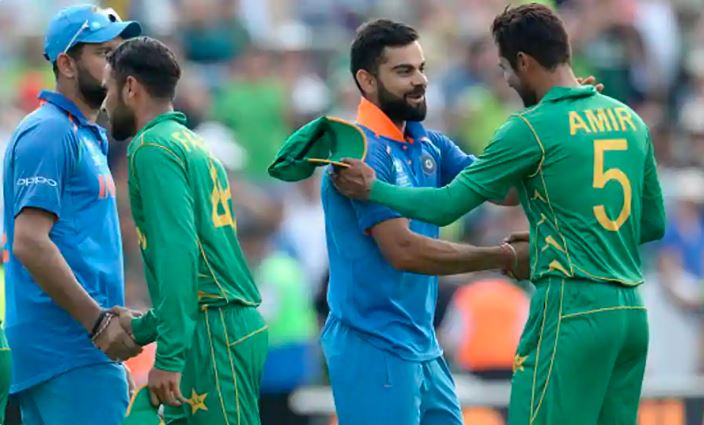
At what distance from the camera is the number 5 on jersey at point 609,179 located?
7.21m

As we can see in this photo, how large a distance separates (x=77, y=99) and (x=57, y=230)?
679 mm

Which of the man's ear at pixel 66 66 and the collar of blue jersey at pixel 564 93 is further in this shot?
the man's ear at pixel 66 66

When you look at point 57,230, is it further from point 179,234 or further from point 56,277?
point 179,234

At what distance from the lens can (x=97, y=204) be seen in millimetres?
7957

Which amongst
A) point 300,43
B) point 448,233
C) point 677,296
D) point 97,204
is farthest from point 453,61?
point 97,204

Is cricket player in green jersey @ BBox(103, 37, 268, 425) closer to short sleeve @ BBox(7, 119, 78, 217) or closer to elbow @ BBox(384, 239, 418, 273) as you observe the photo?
short sleeve @ BBox(7, 119, 78, 217)

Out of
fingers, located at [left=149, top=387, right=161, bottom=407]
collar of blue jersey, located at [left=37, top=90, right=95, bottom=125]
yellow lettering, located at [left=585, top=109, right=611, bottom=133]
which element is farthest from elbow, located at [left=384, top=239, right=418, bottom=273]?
collar of blue jersey, located at [left=37, top=90, right=95, bottom=125]

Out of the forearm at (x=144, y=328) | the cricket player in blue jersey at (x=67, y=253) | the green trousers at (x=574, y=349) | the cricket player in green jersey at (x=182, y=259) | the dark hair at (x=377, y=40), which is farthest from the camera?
the dark hair at (x=377, y=40)

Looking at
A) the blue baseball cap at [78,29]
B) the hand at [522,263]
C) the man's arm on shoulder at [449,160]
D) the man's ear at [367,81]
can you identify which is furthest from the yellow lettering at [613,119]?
the blue baseball cap at [78,29]

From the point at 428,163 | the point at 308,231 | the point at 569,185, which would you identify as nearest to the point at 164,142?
the point at 428,163

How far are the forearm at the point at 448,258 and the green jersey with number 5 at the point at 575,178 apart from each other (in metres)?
0.44

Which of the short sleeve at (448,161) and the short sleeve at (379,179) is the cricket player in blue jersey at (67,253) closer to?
the short sleeve at (379,179)

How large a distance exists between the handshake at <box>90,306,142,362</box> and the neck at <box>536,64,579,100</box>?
214 cm

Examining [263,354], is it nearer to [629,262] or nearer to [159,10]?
[629,262]
